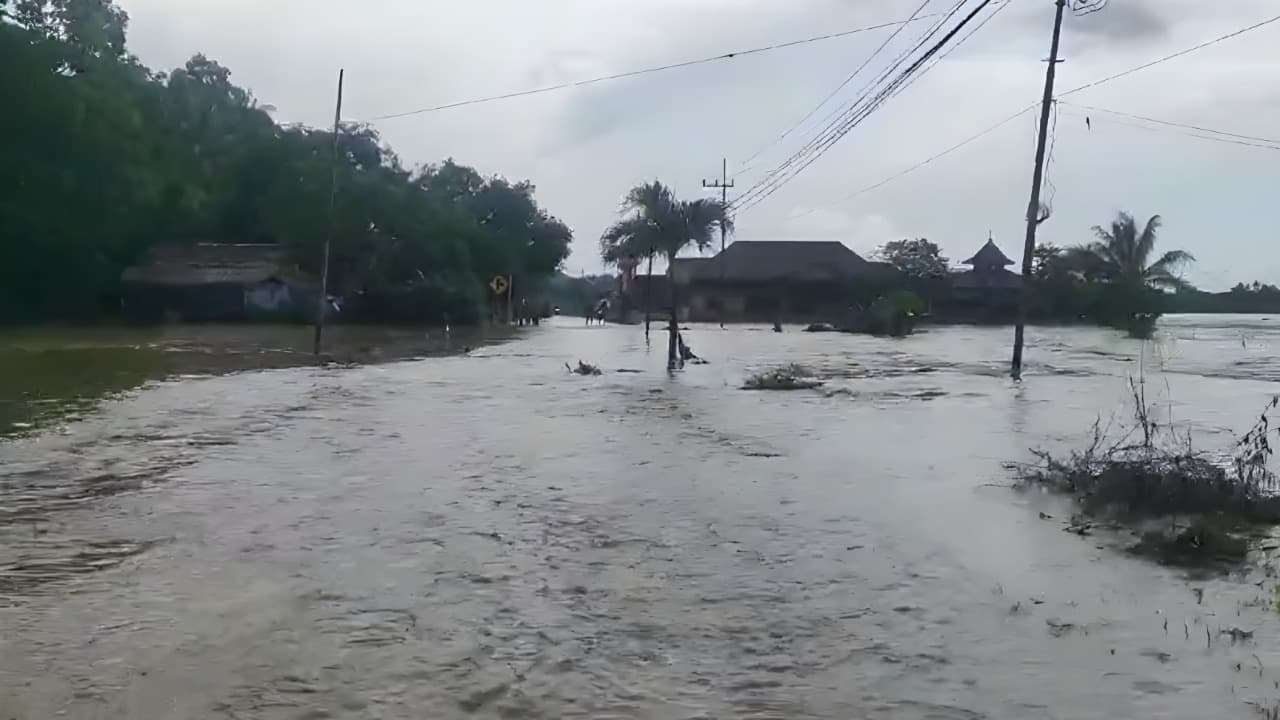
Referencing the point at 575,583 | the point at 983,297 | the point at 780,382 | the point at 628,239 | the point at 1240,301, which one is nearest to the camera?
the point at 575,583

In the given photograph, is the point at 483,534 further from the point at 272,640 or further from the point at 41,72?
the point at 41,72

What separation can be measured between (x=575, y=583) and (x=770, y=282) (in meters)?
72.4

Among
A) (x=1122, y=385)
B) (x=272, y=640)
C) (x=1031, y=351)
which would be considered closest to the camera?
(x=272, y=640)

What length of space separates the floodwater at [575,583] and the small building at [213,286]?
38176 millimetres

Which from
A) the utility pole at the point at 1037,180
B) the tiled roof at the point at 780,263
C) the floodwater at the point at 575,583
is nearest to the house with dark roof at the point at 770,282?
the tiled roof at the point at 780,263

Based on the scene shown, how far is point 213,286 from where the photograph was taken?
53.6 metres

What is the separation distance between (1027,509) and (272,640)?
279 inches

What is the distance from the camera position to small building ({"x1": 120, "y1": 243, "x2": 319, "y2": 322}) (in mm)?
53219

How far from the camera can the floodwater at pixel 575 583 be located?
555 cm

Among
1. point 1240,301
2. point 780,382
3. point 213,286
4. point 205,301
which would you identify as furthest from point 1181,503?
point 1240,301

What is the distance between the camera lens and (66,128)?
1791 inches

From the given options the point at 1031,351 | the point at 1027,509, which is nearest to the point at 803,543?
the point at 1027,509

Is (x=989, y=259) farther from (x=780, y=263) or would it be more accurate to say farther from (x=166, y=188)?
(x=166, y=188)

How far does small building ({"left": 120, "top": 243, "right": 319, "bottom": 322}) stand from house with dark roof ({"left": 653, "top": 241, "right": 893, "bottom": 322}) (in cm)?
2979
